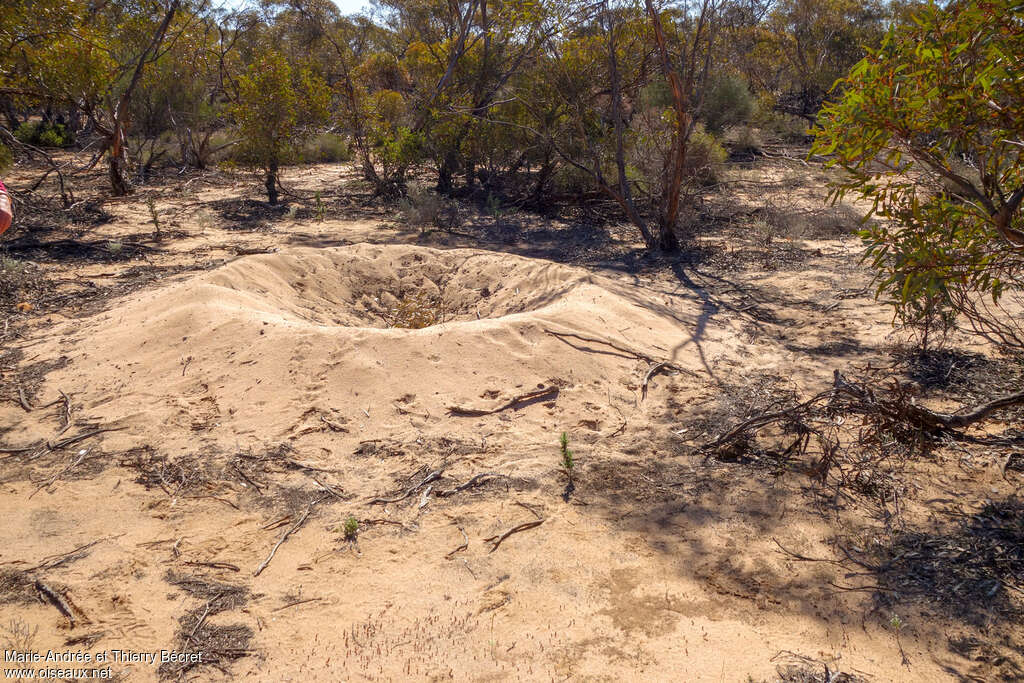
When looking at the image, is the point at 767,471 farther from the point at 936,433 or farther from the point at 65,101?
the point at 65,101

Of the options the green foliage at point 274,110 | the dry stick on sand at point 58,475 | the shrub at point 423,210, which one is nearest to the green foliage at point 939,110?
the dry stick on sand at point 58,475

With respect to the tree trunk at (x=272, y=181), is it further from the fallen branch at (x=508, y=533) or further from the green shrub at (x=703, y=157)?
the fallen branch at (x=508, y=533)

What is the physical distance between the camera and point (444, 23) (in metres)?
13.5

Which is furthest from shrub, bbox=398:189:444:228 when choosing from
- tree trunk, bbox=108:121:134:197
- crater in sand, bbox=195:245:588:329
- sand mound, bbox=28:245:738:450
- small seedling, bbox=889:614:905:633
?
small seedling, bbox=889:614:905:633

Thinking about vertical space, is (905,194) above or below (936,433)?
above

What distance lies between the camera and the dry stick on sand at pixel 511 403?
4.34 metres

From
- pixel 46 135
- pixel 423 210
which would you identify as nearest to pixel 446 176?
pixel 423 210

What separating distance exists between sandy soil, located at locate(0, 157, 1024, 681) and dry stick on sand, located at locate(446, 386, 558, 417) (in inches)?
1.1

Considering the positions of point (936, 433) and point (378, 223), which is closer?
point (936, 433)

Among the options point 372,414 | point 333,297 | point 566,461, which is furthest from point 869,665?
point 333,297

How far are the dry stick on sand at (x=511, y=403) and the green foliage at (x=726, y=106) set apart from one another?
11340 mm

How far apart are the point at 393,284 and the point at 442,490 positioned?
3276 mm

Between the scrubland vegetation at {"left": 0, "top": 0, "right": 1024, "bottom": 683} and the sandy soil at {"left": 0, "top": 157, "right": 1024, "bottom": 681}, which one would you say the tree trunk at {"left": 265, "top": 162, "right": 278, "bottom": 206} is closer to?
the scrubland vegetation at {"left": 0, "top": 0, "right": 1024, "bottom": 683}

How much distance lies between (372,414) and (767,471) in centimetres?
227
